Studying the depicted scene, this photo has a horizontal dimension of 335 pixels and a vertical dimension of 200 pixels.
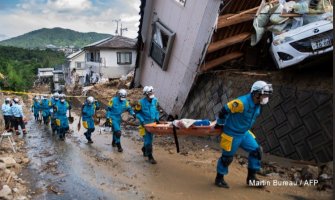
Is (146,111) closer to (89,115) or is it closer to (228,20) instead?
(89,115)

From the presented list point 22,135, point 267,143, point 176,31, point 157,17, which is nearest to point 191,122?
point 267,143

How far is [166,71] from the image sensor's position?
1522 centimetres

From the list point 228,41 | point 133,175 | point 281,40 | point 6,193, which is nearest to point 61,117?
point 133,175

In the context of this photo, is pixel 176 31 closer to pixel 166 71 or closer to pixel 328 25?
pixel 166 71

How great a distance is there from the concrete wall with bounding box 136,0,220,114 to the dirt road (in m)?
2.40

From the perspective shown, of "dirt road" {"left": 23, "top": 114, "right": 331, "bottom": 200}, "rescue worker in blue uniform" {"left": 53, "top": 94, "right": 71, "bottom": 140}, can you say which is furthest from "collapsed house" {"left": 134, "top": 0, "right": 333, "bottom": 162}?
"rescue worker in blue uniform" {"left": 53, "top": 94, "right": 71, "bottom": 140}

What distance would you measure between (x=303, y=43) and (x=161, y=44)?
6.84 m

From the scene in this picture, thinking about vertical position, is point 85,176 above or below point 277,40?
below

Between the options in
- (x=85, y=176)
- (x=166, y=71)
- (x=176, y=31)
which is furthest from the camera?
(x=166, y=71)

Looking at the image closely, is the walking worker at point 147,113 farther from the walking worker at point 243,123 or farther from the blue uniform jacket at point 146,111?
the walking worker at point 243,123

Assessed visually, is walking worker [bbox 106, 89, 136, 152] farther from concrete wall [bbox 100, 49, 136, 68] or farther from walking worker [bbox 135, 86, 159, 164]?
concrete wall [bbox 100, 49, 136, 68]

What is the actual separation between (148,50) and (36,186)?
10118 mm

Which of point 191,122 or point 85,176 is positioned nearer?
point 191,122

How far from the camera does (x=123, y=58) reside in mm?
41938
